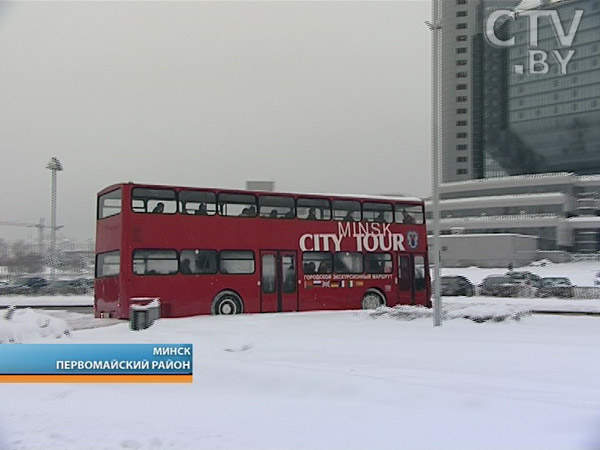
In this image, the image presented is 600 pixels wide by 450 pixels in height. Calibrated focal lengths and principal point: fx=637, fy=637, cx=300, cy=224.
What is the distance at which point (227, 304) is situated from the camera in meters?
18.3

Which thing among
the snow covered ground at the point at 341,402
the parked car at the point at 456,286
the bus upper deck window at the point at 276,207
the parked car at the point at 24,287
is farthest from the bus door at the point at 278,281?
the parked car at the point at 24,287

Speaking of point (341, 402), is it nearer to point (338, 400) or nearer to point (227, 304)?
point (338, 400)

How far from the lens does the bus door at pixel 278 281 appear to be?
18.8 metres

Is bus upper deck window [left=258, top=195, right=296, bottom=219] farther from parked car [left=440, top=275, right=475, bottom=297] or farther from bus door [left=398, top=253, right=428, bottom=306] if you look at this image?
parked car [left=440, top=275, right=475, bottom=297]

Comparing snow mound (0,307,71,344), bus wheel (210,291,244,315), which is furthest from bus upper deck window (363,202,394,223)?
snow mound (0,307,71,344)

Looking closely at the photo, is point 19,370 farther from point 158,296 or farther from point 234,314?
point 234,314

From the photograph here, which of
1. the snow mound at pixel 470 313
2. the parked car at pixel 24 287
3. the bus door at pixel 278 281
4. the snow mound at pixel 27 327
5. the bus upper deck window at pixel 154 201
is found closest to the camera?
the snow mound at pixel 27 327

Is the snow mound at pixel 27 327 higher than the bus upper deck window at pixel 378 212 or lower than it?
lower

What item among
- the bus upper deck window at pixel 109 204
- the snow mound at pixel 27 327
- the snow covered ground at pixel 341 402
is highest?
the bus upper deck window at pixel 109 204

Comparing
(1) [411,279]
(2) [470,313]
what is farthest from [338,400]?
(1) [411,279]

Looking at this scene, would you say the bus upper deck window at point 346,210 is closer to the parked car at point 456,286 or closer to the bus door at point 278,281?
the bus door at point 278,281

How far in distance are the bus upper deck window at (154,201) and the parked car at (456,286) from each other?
62.5 ft
